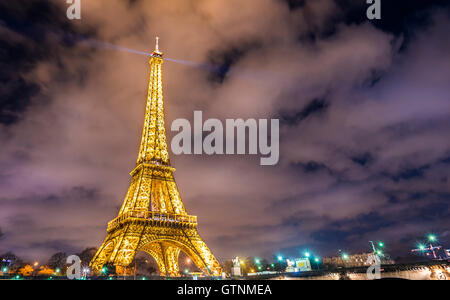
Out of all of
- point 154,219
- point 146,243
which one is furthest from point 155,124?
point 146,243

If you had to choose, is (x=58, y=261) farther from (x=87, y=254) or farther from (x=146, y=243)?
(x=146, y=243)

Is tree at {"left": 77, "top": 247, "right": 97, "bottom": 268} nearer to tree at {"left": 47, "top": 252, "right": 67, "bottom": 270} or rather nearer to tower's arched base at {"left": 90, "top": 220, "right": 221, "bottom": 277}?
tree at {"left": 47, "top": 252, "right": 67, "bottom": 270}

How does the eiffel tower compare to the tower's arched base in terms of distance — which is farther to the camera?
the eiffel tower

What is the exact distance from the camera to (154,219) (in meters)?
34.1

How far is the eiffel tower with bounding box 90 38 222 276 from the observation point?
31750 millimetres

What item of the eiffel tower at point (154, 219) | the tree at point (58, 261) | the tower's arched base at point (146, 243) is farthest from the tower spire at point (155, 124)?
the tree at point (58, 261)

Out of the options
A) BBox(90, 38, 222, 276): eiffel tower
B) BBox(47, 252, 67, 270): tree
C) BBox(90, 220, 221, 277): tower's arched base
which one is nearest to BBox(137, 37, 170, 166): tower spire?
BBox(90, 38, 222, 276): eiffel tower

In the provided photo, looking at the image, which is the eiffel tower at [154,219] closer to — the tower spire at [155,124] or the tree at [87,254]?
the tower spire at [155,124]

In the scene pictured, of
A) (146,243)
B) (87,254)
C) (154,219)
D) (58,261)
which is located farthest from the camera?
(87,254)

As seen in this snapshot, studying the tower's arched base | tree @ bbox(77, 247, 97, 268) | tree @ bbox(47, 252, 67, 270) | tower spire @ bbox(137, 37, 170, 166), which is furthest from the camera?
tree @ bbox(77, 247, 97, 268)

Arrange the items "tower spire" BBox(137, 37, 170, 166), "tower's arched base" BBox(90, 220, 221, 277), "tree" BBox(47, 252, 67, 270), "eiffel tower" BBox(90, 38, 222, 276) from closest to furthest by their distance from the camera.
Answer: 1. "tower's arched base" BBox(90, 220, 221, 277)
2. "eiffel tower" BBox(90, 38, 222, 276)
3. "tower spire" BBox(137, 37, 170, 166)
4. "tree" BBox(47, 252, 67, 270)

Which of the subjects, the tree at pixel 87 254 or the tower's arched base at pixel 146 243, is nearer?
the tower's arched base at pixel 146 243

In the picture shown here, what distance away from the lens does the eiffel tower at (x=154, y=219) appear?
→ 31750mm
